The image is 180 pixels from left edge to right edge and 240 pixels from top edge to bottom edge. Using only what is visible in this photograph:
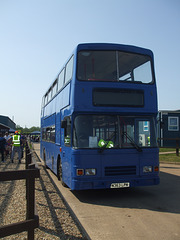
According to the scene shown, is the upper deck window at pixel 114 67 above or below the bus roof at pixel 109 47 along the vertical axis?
below

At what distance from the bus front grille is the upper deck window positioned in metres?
2.36

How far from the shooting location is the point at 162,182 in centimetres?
1001

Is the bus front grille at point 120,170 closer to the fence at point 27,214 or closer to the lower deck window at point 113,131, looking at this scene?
the lower deck window at point 113,131

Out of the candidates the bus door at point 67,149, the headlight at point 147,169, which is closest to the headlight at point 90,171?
the bus door at point 67,149

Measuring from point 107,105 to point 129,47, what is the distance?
194cm

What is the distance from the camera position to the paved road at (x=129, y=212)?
4664mm

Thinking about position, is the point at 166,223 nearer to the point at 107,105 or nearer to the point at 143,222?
the point at 143,222

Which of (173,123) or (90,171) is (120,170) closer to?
(90,171)

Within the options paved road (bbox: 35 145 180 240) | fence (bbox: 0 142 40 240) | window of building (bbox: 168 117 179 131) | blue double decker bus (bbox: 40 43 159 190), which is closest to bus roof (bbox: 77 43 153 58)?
blue double decker bus (bbox: 40 43 159 190)

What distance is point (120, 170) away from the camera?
23.5 ft

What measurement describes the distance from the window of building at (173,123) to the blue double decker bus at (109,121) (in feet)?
81.8

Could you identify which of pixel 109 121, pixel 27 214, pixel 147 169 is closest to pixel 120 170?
pixel 147 169

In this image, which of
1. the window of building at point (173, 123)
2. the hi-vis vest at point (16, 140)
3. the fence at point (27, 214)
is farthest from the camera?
the window of building at point (173, 123)

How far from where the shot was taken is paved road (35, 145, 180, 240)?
466 centimetres
